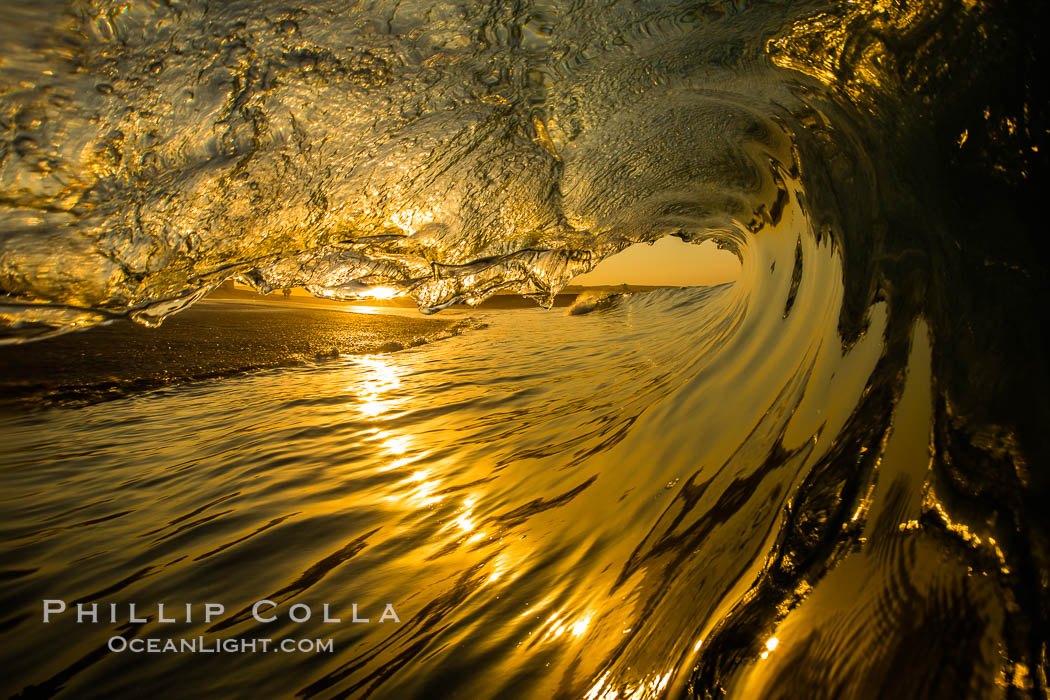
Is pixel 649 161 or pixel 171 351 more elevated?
pixel 649 161

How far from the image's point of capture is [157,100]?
1531mm

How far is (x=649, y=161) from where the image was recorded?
2.86 meters

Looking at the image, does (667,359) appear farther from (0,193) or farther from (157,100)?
(0,193)

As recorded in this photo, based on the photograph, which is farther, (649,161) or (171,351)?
(171,351)

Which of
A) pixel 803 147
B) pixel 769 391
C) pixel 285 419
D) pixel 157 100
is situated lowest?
pixel 285 419

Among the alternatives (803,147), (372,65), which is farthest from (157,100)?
(803,147)

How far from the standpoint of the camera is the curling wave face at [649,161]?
3.02ft

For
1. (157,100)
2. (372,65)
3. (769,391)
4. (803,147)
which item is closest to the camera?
(157,100)

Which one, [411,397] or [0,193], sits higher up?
[0,193]

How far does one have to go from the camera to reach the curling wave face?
920 millimetres

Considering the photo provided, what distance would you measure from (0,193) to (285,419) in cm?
164

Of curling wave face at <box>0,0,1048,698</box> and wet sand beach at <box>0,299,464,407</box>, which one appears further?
wet sand beach at <box>0,299,464,407</box>

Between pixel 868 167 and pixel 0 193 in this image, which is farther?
pixel 868 167

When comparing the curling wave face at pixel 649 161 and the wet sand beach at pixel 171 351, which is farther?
the wet sand beach at pixel 171 351
